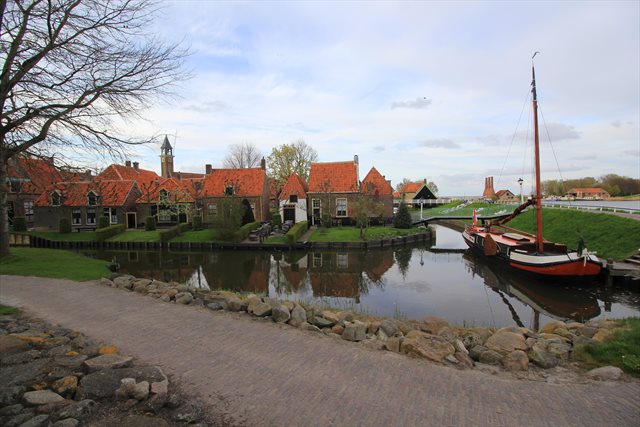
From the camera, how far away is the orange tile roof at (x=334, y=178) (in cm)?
3422

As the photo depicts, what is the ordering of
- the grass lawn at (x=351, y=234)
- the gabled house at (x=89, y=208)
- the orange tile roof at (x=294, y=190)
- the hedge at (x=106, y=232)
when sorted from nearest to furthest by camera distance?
1. the grass lawn at (x=351, y=234)
2. the hedge at (x=106, y=232)
3. the gabled house at (x=89, y=208)
4. the orange tile roof at (x=294, y=190)

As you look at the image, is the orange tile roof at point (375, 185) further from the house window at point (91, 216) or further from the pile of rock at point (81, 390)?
the pile of rock at point (81, 390)

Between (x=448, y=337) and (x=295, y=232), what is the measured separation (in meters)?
20.9

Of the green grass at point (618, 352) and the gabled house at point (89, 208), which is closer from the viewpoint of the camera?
the green grass at point (618, 352)

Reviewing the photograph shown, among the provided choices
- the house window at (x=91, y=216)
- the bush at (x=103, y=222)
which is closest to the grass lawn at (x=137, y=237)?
the bush at (x=103, y=222)

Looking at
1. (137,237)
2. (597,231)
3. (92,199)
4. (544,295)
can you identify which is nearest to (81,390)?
(544,295)

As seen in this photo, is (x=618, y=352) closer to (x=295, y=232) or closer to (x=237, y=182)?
(x=295, y=232)

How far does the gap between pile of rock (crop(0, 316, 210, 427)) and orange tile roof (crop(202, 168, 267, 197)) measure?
29.6 m

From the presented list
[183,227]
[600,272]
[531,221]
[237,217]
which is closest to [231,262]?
[237,217]

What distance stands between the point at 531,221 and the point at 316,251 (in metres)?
19.3

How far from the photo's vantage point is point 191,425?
376cm

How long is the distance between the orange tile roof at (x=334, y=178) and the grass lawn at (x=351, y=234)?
4.30 m

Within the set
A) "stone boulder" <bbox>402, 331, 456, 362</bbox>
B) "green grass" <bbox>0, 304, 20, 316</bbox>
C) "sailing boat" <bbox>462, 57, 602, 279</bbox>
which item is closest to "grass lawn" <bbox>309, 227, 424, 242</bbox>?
"sailing boat" <bbox>462, 57, 602, 279</bbox>

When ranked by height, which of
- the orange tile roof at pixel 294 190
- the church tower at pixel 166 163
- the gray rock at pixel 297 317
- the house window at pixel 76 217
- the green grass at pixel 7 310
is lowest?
the gray rock at pixel 297 317
